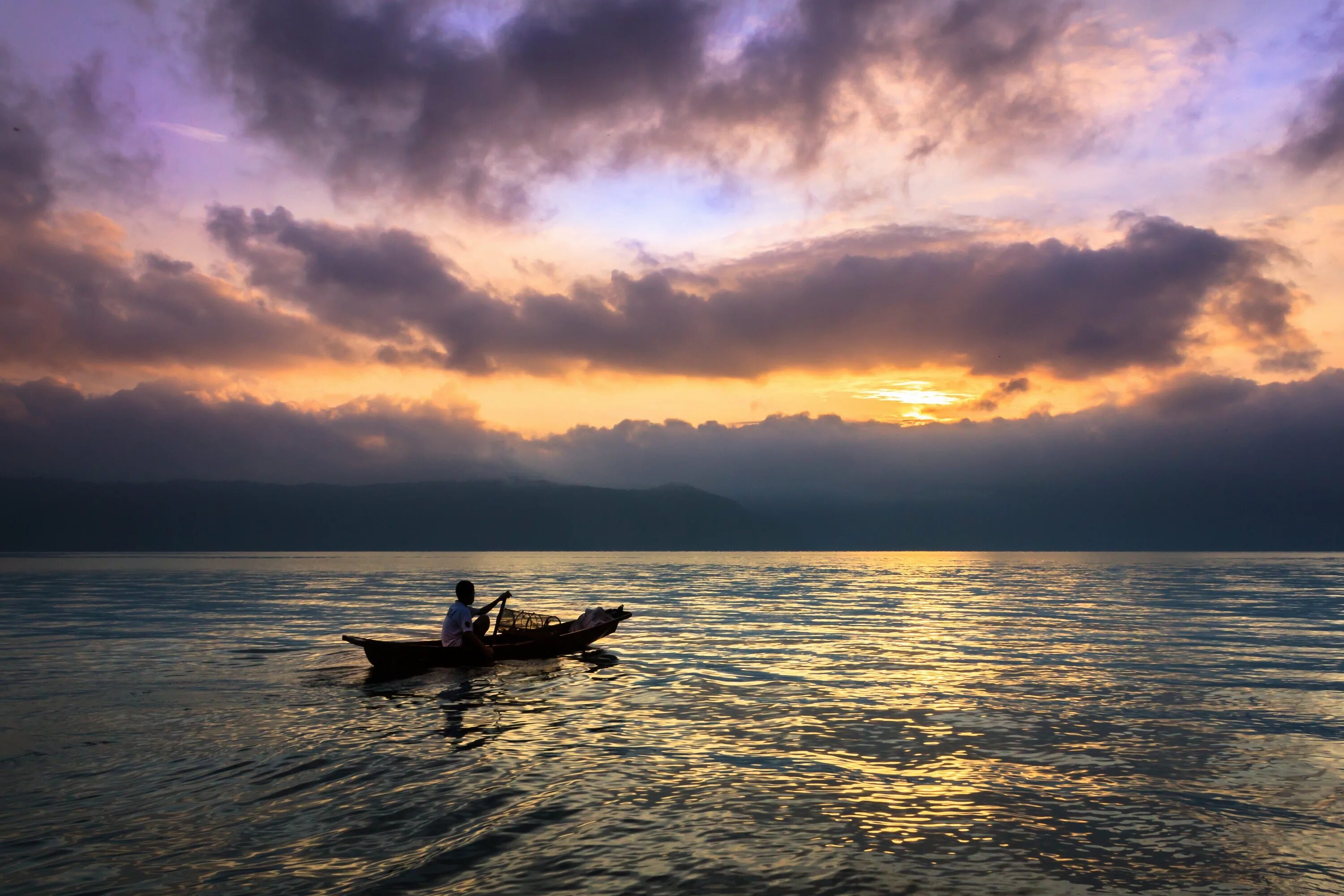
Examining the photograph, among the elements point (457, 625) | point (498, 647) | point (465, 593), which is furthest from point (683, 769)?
point (498, 647)

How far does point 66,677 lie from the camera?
98.1ft

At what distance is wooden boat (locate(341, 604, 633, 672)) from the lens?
1172 inches

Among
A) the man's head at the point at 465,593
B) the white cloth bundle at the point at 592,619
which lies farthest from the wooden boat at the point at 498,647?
the man's head at the point at 465,593

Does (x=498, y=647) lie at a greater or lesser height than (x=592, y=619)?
lesser

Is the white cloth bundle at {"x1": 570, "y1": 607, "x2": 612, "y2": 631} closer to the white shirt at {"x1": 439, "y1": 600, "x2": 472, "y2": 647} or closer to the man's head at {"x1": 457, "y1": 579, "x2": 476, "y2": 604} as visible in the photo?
the white shirt at {"x1": 439, "y1": 600, "x2": 472, "y2": 647}

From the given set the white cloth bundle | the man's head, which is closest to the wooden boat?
the white cloth bundle

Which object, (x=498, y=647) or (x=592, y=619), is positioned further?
(x=592, y=619)

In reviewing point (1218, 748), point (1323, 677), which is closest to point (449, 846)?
point (1218, 748)

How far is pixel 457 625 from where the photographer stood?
3064 cm

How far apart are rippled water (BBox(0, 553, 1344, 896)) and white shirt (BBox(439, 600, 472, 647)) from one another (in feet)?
4.94

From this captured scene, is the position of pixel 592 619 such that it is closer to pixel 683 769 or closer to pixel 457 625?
pixel 457 625

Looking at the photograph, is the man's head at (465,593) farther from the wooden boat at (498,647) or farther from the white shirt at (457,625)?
Result: the wooden boat at (498,647)

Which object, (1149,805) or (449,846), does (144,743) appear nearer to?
(449,846)

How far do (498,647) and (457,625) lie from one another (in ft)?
11.9
